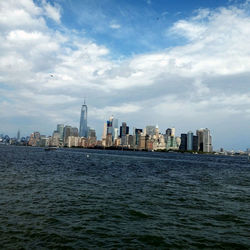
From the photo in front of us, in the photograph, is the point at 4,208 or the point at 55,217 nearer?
the point at 55,217

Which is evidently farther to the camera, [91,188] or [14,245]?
[91,188]

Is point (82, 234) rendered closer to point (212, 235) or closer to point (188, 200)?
point (212, 235)

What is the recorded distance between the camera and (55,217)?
56.5 ft

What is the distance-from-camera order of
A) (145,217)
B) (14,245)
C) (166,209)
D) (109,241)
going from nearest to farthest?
1. (14,245)
2. (109,241)
3. (145,217)
4. (166,209)

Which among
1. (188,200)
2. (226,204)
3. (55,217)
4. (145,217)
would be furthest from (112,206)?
(226,204)

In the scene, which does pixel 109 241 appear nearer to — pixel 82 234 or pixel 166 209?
pixel 82 234

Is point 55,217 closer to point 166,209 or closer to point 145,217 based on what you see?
point 145,217

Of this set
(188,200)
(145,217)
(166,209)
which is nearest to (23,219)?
(145,217)

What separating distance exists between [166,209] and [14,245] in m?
13.3

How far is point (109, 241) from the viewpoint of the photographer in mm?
13375

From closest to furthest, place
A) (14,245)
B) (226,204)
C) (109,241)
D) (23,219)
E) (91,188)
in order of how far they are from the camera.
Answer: (14,245) < (109,241) < (23,219) < (226,204) < (91,188)

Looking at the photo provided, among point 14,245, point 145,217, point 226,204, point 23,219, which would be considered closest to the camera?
point 14,245

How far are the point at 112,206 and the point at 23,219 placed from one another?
311 inches

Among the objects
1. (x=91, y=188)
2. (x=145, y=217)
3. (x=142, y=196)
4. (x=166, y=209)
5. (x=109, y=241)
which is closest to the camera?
(x=109, y=241)
